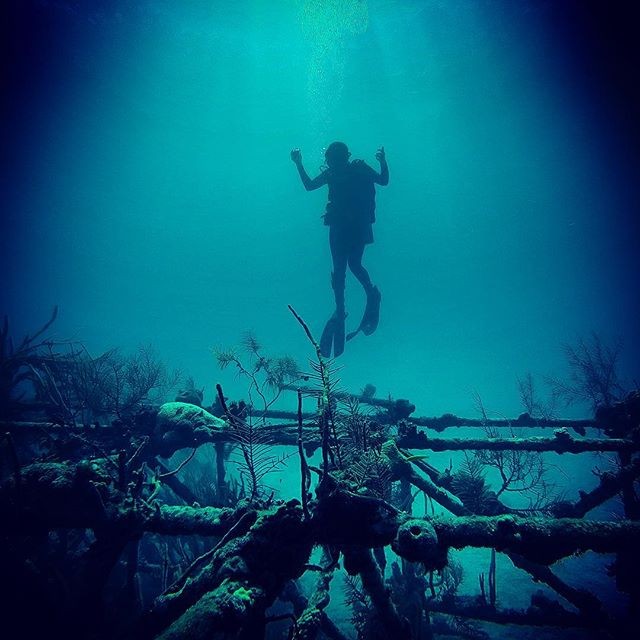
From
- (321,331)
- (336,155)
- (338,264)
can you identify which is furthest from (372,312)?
(321,331)

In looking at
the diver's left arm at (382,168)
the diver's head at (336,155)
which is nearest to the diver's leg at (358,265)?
the diver's left arm at (382,168)

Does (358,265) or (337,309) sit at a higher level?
(358,265)

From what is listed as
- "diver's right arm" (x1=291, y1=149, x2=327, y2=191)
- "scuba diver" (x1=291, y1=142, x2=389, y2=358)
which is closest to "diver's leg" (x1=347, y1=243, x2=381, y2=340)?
"scuba diver" (x1=291, y1=142, x2=389, y2=358)

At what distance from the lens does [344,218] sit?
1137 centimetres

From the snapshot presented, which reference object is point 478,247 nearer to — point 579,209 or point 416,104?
point 579,209

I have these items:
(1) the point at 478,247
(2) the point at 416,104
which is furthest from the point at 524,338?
(2) the point at 416,104

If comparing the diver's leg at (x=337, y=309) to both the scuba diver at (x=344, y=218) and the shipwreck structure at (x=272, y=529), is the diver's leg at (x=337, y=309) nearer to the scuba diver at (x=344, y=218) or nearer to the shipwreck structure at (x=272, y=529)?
the scuba diver at (x=344, y=218)

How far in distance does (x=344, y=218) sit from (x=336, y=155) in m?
2.17

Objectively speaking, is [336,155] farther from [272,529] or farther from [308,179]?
[272,529]

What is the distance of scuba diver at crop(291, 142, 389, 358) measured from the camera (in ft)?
36.0

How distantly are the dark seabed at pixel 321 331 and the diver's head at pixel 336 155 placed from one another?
23 centimetres

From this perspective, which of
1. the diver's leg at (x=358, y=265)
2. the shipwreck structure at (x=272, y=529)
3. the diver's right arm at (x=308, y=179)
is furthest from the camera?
the diver's leg at (x=358, y=265)

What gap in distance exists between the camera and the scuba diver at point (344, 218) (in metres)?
11.0

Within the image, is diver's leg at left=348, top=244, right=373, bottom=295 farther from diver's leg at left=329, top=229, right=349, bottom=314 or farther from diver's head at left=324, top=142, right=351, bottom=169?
diver's head at left=324, top=142, right=351, bottom=169
